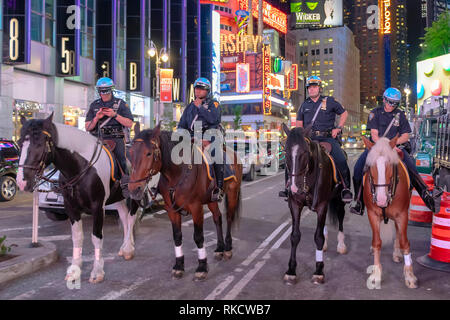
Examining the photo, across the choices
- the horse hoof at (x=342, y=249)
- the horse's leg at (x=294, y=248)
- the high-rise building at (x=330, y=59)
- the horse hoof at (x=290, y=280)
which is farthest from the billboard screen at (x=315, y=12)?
the horse hoof at (x=290, y=280)

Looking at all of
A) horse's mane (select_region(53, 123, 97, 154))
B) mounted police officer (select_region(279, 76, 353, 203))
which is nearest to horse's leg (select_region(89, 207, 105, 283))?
horse's mane (select_region(53, 123, 97, 154))

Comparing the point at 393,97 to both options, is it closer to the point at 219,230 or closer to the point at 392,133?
the point at 392,133

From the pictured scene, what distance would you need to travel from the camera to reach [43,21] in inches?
1065

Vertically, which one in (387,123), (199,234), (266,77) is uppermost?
(266,77)

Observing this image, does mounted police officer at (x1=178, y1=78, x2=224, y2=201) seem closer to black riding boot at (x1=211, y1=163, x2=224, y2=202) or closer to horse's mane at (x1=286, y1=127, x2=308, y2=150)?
black riding boot at (x1=211, y1=163, x2=224, y2=202)

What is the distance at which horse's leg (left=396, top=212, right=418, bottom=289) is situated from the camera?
562 cm

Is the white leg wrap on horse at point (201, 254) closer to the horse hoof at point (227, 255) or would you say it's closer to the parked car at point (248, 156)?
the horse hoof at point (227, 255)

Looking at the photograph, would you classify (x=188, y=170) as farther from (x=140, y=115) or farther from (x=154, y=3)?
(x=154, y=3)

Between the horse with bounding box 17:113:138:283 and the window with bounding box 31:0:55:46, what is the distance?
23.9 meters

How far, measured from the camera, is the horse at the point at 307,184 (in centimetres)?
556

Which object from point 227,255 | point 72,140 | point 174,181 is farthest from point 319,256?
point 72,140

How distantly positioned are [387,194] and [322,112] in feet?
6.96

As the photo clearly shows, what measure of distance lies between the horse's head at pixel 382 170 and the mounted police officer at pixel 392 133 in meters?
0.86
